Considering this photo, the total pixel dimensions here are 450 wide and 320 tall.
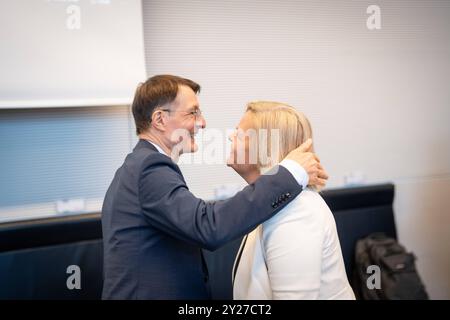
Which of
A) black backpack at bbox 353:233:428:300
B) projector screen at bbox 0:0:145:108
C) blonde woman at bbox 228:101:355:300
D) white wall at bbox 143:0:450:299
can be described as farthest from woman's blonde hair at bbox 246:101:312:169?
black backpack at bbox 353:233:428:300

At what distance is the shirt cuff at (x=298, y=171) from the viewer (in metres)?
0.93

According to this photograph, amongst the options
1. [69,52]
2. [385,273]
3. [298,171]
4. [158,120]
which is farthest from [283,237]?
[385,273]

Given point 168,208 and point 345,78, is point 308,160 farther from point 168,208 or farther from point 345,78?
point 345,78

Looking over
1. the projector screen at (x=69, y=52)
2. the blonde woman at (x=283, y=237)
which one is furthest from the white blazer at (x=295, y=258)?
the projector screen at (x=69, y=52)

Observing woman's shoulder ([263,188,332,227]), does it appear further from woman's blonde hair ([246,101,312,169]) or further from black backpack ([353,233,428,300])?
black backpack ([353,233,428,300])

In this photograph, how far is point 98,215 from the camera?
1926mm

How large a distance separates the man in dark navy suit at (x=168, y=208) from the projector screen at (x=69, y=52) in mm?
730

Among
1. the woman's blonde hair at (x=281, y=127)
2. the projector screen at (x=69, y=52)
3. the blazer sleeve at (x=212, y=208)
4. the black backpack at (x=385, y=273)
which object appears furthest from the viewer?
the black backpack at (x=385, y=273)

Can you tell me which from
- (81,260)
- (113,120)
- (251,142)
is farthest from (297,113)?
(81,260)

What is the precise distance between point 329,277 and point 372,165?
1754mm

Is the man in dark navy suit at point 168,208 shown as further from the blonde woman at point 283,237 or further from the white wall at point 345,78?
the white wall at point 345,78

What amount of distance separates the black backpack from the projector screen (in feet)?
5.44

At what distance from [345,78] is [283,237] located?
6.02ft

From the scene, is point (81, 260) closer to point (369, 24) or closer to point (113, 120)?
point (113, 120)
